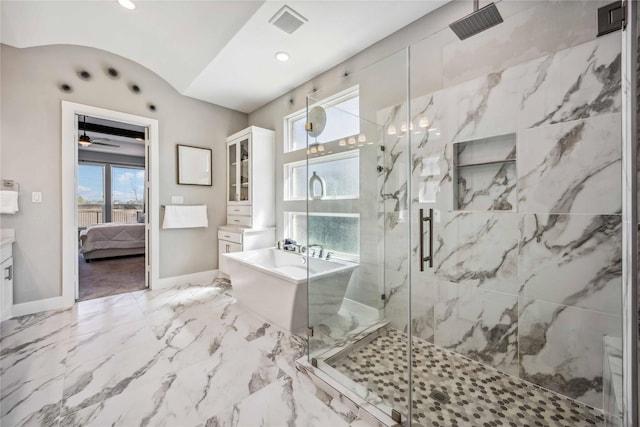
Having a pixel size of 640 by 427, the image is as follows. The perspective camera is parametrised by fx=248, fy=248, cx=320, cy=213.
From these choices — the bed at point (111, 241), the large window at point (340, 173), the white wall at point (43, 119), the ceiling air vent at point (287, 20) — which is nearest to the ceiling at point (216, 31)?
the ceiling air vent at point (287, 20)

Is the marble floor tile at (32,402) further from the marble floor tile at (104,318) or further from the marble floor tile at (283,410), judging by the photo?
the marble floor tile at (283,410)

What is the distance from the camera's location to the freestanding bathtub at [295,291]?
2.09 m

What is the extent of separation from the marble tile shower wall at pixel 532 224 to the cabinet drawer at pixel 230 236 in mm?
2247

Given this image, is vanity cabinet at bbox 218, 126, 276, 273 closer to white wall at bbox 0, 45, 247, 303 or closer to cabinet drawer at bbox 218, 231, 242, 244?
cabinet drawer at bbox 218, 231, 242, 244

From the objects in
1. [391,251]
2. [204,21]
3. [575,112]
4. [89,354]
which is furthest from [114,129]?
[575,112]

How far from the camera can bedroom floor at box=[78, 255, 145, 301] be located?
10.8ft

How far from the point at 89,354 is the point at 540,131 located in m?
3.52

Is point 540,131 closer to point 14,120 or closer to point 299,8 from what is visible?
point 299,8

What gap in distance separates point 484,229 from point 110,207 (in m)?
8.86

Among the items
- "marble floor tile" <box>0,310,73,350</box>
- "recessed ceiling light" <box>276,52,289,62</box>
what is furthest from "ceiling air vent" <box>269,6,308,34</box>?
"marble floor tile" <box>0,310,73,350</box>

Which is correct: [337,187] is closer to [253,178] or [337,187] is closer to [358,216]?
[358,216]

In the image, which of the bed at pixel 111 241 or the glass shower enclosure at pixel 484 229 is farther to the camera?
the bed at pixel 111 241

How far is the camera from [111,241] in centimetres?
513

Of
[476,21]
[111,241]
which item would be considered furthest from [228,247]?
[476,21]
